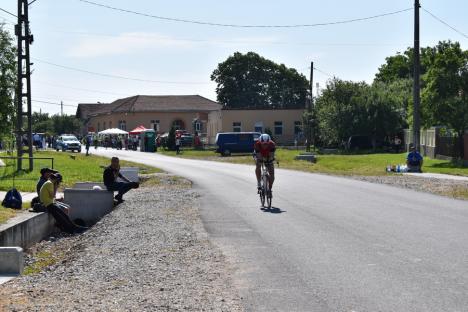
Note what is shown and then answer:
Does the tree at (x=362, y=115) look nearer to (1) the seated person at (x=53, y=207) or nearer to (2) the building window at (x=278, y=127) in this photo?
(2) the building window at (x=278, y=127)

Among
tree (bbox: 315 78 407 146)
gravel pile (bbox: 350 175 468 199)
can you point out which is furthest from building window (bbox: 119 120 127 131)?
gravel pile (bbox: 350 175 468 199)

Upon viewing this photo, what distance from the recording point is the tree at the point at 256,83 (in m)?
116

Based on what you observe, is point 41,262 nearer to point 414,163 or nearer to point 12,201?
point 12,201

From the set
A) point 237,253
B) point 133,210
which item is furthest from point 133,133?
point 237,253

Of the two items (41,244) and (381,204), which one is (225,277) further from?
(381,204)

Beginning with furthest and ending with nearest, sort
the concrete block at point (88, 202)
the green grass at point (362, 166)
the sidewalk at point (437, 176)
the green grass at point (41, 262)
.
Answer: the green grass at point (362, 166) < the sidewalk at point (437, 176) < the concrete block at point (88, 202) < the green grass at point (41, 262)

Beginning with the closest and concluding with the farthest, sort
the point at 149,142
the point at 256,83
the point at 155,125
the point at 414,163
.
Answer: the point at 414,163 < the point at 149,142 < the point at 155,125 < the point at 256,83

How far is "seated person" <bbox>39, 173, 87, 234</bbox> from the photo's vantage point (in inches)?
657

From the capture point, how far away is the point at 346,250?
433 inches

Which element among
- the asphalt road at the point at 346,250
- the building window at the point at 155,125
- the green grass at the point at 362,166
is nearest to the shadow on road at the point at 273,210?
the asphalt road at the point at 346,250

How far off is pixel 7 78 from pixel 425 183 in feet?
58.8

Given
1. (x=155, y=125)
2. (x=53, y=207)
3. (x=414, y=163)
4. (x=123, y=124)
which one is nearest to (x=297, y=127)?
(x=155, y=125)

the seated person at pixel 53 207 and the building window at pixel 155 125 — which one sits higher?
the building window at pixel 155 125

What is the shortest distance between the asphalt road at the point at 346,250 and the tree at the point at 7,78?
50.3 ft
